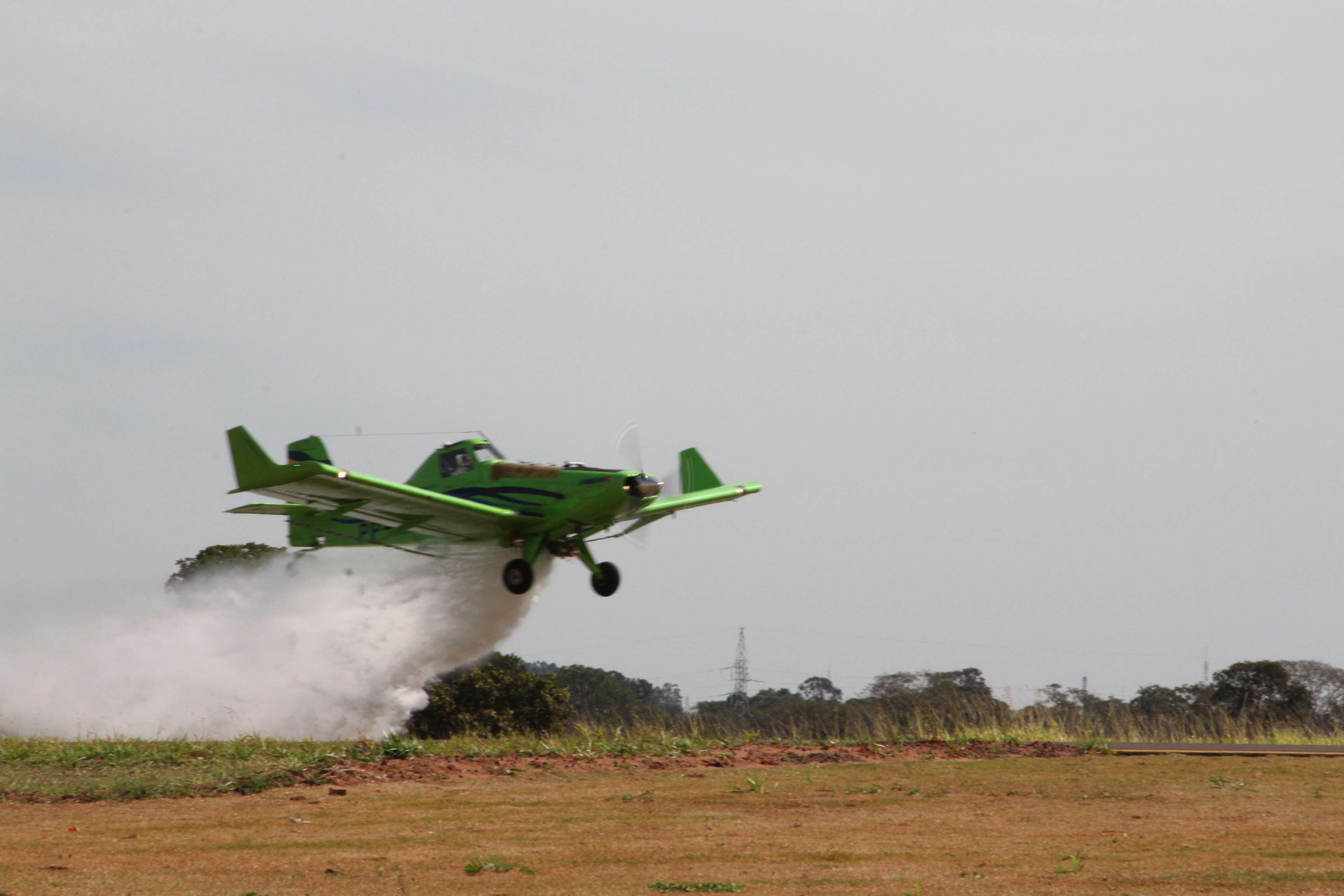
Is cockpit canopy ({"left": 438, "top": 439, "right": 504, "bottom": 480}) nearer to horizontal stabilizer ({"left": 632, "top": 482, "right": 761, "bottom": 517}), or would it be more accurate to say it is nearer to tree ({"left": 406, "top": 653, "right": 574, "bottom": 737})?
horizontal stabilizer ({"left": 632, "top": 482, "right": 761, "bottom": 517})

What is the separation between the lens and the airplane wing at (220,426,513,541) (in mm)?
19391

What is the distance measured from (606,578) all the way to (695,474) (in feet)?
15.4

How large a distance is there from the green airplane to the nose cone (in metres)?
0.02

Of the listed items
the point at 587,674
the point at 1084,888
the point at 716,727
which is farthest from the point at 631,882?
the point at 587,674

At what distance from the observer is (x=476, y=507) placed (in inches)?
914

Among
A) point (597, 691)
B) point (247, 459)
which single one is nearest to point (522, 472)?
point (247, 459)

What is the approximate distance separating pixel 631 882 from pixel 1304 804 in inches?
348

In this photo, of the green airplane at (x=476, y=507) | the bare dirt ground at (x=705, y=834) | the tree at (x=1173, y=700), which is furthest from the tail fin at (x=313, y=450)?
the tree at (x=1173, y=700)

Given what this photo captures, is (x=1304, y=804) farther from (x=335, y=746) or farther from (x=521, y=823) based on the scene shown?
(x=335, y=746)

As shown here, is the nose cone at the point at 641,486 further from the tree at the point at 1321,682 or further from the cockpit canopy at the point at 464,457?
the tree at the point at 1321,682

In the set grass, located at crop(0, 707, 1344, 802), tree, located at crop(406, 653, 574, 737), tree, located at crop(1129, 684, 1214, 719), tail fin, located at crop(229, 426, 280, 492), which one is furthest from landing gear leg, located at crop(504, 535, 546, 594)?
tree, located at crop(1129, 684, 1214, 719)

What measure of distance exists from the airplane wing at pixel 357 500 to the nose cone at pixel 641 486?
2.56 m

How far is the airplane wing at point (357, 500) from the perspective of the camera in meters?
19.4

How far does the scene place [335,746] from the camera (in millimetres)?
16328
